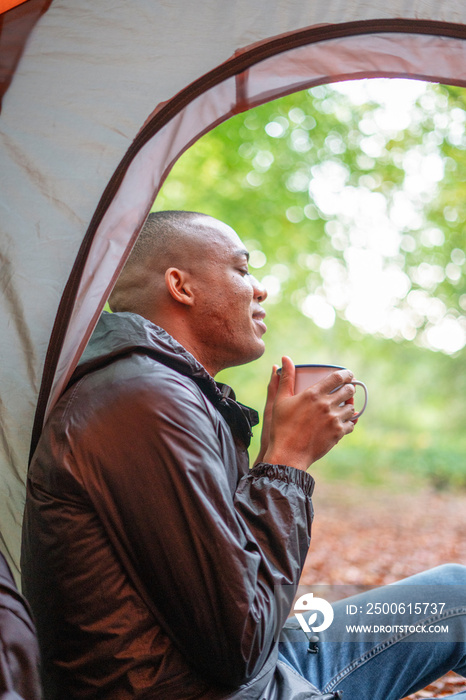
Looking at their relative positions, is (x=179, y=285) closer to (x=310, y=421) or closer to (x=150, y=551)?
(x=310, y=421)

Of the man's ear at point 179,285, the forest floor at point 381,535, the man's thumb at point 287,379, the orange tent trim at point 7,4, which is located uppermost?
→ the orange tent trim at point 7,4

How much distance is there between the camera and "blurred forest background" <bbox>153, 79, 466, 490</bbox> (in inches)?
309

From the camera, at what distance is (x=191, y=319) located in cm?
169

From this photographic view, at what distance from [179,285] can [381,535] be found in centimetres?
674

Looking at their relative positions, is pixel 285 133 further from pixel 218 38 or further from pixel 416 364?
pixel 416 364

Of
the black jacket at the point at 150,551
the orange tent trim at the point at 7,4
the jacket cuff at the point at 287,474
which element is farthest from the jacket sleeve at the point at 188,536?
the orange tent trim at the point at 7,4

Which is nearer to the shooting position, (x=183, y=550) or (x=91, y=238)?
(x=183, y=550)

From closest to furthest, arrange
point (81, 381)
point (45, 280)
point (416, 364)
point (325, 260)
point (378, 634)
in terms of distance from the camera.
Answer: point (81, 381), point (45, 280), point (378, 634), point (325, 260), point (416, 364)

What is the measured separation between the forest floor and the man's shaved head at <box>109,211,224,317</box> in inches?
104

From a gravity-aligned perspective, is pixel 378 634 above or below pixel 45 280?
below

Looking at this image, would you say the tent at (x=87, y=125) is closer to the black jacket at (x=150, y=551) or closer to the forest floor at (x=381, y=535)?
the black jacket at (x=150, y=551)

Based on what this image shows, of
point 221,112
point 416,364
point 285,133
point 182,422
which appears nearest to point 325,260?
point 285,133

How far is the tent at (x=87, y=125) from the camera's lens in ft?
4.94

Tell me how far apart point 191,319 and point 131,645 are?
2.88 ft
